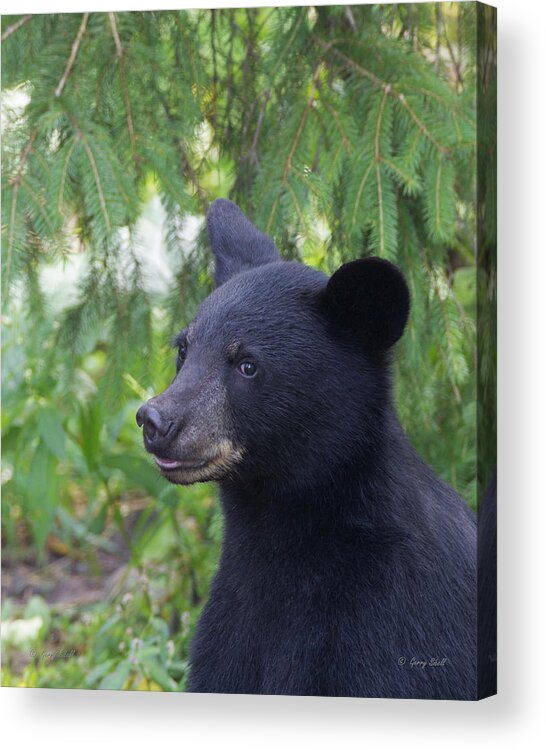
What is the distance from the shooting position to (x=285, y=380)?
3.85 m

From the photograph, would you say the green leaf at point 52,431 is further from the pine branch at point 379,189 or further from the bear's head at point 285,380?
the pine branch at point 379,189

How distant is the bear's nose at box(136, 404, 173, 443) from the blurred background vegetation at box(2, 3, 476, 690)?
1069mm

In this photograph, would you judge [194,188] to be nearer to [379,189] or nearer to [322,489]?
[379,189]

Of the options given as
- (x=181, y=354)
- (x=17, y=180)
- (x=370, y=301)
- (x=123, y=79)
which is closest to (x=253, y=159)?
(x=123, y=79)

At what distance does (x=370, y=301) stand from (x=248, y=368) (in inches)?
17.7

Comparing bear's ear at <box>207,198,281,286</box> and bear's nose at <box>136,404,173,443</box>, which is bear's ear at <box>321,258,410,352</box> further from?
bear's nose at <box>136,404,173,443</box>

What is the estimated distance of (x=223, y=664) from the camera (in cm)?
420

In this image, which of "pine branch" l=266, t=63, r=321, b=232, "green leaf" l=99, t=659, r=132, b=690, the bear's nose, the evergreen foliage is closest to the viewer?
the bear's nose

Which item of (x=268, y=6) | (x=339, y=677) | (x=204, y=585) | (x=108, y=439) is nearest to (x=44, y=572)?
(x=108, y=439)

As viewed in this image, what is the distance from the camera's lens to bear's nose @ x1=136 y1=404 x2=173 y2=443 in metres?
3.62

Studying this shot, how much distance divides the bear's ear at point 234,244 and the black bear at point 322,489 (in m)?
0.20

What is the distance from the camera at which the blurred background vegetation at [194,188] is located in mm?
4465

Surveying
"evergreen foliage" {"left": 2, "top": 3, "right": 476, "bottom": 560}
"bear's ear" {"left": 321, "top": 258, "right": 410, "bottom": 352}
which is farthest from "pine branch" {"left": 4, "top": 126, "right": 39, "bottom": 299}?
"bear's ear" {"left": 321, "top": 258, "right": 410, "bottom": 352}

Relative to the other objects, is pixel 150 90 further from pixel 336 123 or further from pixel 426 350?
pixel 426 350
